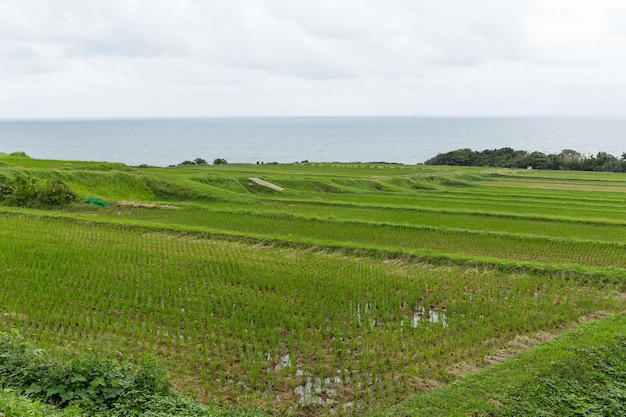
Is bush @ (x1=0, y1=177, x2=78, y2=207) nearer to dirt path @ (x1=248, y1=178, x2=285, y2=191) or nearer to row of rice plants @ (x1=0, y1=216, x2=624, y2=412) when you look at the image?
row of rice plants @ (x1=0, y1=216, x2=624, y2=412)

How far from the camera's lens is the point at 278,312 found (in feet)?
28.7

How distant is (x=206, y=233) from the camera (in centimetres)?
1488

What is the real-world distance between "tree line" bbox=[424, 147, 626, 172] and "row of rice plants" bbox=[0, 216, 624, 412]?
47.9 metres

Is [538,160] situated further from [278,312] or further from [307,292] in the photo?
[278,312]

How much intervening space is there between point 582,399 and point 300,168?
124 ft

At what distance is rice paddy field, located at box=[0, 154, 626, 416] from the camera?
22.4ft

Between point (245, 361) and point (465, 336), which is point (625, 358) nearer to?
point (465, 336)

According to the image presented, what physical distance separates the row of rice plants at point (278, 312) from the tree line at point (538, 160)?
47.9m

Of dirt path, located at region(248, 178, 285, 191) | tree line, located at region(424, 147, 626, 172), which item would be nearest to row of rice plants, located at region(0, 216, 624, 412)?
dirt path, located at region(248, 178, 285, 191)

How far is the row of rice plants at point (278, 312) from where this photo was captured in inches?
263

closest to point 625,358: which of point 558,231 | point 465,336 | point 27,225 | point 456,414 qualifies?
point 465,336

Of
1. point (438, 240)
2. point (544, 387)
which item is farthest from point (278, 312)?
point (438, 240)

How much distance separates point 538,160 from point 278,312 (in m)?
53.0

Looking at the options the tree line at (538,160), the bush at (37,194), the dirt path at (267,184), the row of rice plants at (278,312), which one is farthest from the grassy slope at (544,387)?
the tree line at (538,160)
